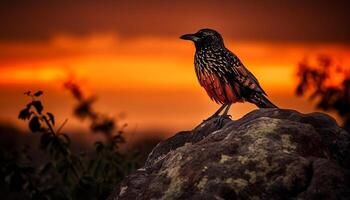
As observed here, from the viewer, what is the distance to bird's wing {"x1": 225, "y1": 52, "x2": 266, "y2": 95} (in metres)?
9.80

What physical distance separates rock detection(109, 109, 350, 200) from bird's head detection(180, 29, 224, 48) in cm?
380

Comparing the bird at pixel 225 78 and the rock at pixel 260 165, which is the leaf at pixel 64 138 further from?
the rock at pixel 260 165

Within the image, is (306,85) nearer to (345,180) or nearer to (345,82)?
(345,82)

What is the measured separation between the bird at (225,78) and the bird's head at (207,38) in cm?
2

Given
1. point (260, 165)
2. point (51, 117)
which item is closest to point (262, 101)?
point (51, 117)

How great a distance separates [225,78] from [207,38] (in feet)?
2.90

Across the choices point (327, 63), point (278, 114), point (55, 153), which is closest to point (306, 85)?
point (327, 63)

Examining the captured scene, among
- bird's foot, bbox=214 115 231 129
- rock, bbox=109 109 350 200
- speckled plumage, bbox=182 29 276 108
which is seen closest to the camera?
rock, bbox=109 109 350 200

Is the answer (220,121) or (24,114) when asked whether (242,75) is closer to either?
(220,121)

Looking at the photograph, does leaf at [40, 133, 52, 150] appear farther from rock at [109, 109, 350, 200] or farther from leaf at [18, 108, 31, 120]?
rock at [109, 109, 350, 200]

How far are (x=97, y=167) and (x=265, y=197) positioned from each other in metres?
5.47

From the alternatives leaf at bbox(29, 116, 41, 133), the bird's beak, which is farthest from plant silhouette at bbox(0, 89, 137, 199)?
the bird's beak

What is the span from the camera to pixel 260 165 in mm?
5695

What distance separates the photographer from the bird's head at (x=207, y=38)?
1045cm
